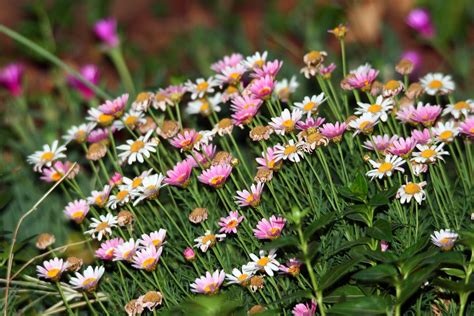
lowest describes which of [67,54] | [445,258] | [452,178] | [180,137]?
[452,178]

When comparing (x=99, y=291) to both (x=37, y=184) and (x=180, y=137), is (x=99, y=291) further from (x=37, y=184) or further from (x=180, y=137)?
(x=37, y=184)

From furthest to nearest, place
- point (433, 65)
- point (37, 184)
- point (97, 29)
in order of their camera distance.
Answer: point (433, 65), point (97, 29), point (37, 184)

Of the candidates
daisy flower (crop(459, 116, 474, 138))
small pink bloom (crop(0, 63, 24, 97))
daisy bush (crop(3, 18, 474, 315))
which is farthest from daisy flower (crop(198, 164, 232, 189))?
small pink bloom (crop(0, 63, 24, 97))

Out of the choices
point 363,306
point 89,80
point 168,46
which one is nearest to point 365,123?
point 363,306

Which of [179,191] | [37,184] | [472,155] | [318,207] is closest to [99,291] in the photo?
[179,191]

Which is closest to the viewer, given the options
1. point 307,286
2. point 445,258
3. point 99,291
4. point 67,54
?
point 445,258

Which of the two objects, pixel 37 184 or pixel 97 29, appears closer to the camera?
pixel 37 184

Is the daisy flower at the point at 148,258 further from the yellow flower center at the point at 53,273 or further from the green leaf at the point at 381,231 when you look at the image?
→ the green leaf at the point at 381,231
